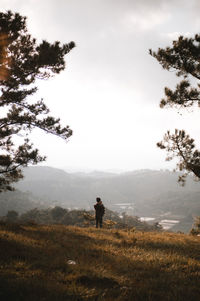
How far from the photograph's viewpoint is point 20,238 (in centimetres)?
916

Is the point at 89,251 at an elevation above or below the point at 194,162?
below

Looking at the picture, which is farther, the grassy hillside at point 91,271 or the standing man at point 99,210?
the standing man at point 99,210

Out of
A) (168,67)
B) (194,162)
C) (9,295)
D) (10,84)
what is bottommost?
(9,295)

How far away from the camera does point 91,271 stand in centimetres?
621

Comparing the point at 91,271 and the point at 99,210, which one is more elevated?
the point at 99,210

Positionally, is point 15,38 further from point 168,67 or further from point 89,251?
point 89,251

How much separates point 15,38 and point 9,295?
40.6 ft

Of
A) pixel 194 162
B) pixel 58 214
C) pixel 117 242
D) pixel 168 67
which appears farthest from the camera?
pixel 58 214

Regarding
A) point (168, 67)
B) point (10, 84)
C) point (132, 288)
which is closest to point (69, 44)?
point (10, 84)

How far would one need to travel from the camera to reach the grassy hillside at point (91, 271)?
15.8ft

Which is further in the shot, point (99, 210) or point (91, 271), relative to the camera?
point (99, 210)

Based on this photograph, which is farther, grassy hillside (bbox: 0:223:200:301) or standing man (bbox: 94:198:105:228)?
standing man (bbox: 94:198:105:228)

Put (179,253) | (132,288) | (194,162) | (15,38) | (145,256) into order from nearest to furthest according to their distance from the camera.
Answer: (132,288) < (145,256) < (179,253) < (15,38) < (194,162)

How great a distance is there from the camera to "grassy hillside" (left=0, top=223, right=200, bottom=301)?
4820mm
